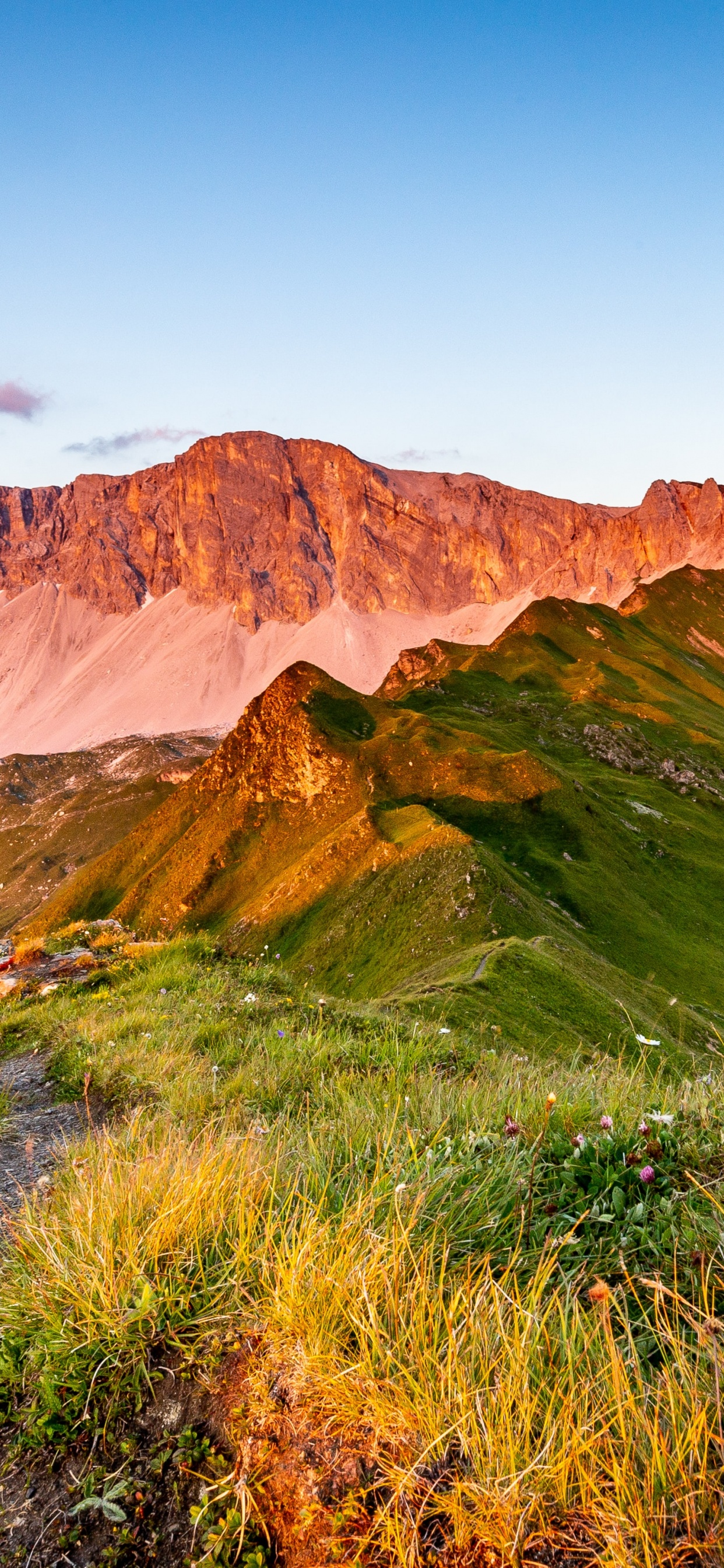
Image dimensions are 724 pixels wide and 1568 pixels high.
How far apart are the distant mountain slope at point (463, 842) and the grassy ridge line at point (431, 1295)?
2572cm

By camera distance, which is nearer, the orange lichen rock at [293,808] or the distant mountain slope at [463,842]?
the distant mountain slope at [463,842]

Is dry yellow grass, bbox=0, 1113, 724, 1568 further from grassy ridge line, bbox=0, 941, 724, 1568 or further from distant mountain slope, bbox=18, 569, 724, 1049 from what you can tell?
distant mountain slope, bbox=18, 569, 724, 1049

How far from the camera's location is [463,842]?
71.5 m

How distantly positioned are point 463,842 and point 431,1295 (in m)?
68.9

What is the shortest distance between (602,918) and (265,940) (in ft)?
118

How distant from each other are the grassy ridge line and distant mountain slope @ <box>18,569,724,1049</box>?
25.7 metres

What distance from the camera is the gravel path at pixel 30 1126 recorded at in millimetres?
6184

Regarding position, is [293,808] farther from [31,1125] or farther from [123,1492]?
[123,1492]

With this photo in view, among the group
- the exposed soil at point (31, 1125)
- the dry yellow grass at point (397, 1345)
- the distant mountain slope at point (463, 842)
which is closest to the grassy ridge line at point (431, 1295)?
the dry yellow grass at point (397, 1345)

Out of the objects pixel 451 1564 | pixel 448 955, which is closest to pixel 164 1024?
pixel 451 1564

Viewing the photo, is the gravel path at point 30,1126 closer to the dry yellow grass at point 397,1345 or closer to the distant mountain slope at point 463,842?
the dry yellow grass at point 397,1345

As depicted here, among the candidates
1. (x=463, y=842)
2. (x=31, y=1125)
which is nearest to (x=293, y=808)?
(x=463, y=842)

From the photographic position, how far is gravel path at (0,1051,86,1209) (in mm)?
6184

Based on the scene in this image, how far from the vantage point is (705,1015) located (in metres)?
59.5
